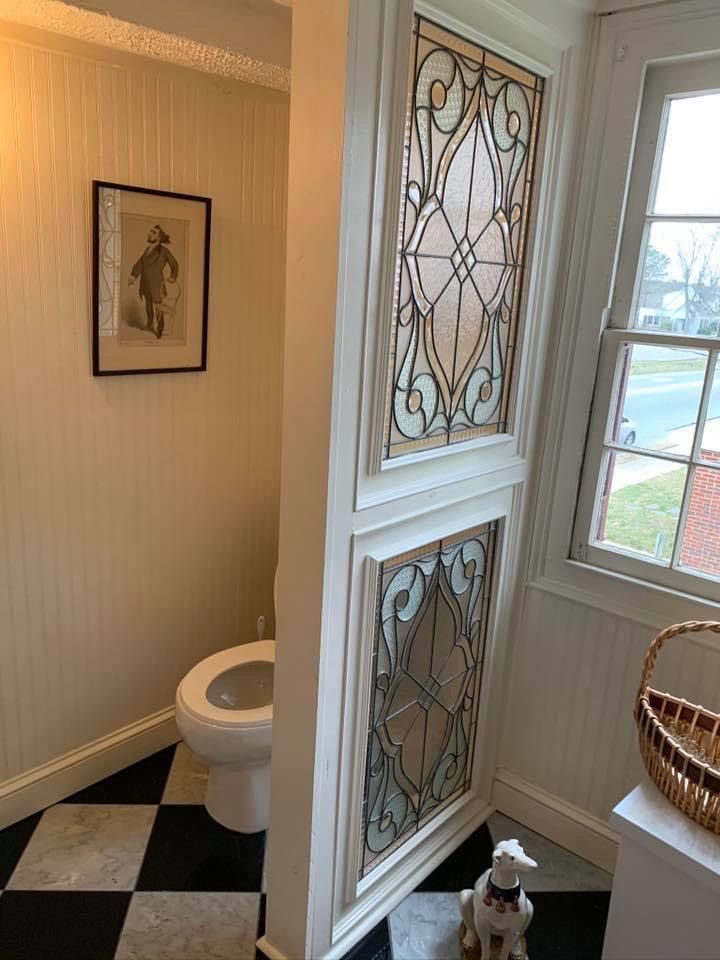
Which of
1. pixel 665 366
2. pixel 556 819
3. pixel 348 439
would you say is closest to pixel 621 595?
A: pixel 665 366

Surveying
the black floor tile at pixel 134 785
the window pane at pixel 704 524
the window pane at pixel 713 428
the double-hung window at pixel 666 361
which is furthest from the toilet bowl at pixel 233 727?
the window pane at pixel 713 428

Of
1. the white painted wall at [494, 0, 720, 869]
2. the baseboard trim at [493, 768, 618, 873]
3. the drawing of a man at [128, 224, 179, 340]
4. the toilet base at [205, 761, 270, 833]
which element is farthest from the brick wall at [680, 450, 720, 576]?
the drawing of a man at [128, 224, 179, 340]

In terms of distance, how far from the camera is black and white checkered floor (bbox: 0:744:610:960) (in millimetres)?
1817

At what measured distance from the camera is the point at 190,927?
6.11ft

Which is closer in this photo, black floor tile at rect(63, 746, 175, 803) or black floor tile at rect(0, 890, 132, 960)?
black floor tile at rect(0, 890, 132, 960)

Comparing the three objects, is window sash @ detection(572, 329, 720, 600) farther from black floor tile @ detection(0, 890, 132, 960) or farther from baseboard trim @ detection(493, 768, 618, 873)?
black floor tile @ detection(0, 890, 132, 960)

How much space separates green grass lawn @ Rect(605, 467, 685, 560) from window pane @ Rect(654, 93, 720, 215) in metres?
0.64

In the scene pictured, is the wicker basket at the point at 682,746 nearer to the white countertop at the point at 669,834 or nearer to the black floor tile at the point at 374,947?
the white countertop at the point at 669,834

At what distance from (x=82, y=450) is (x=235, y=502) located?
606 millimetres

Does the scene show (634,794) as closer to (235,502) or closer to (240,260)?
(235,502)

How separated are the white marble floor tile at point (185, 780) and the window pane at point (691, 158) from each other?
2.07m

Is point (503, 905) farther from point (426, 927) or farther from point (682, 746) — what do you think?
point (682, 746)

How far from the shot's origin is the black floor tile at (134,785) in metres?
2.30

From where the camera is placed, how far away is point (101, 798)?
2.30 m
